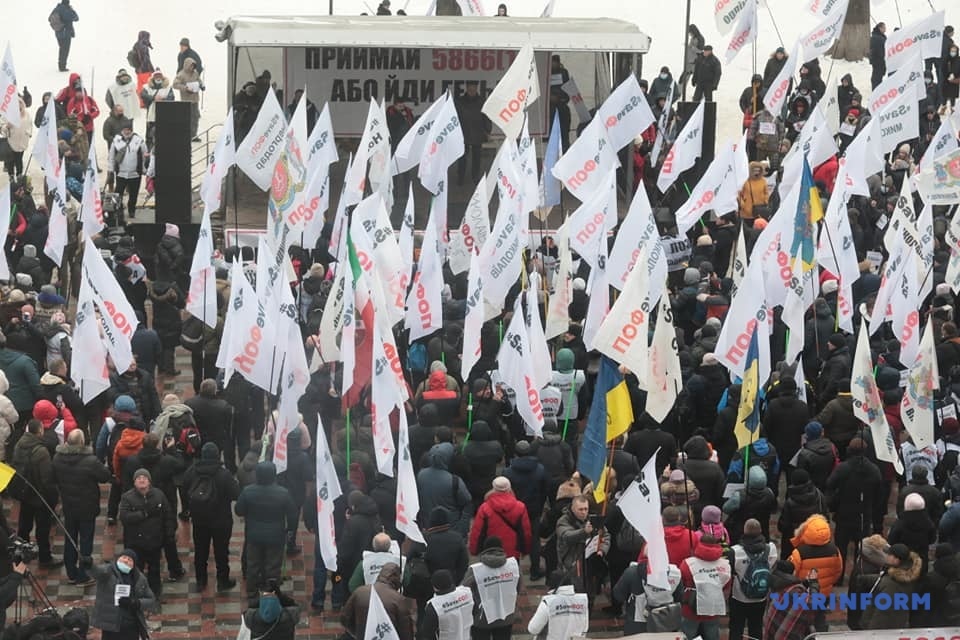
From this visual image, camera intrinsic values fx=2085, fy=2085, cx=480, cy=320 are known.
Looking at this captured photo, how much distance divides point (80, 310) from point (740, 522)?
5673mm

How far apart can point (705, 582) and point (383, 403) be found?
9.38 ft

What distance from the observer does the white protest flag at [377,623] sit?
13914mm

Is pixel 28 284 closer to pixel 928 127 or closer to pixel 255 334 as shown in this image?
pixel 255 334

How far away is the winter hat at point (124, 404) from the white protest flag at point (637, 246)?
4312mm

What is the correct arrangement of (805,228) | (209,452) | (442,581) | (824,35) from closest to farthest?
(442,581) < (209,452) < (805,228) < (824,35)

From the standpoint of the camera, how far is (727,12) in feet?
88.2

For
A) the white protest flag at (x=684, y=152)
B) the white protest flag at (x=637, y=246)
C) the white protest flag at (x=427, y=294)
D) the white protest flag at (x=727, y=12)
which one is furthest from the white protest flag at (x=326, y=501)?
the white protest flag at (x=727, y=12)

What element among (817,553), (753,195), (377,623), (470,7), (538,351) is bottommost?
(377,623)

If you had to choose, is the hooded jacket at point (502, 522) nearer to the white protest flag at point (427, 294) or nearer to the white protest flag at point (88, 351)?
the white protest flag at point (427, 294)

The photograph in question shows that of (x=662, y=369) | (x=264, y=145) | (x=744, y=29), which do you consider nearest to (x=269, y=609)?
(x=662, y=369)

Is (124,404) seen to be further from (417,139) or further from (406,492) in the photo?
(417,139)

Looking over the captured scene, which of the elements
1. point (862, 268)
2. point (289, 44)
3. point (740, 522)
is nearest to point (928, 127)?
point (862, 268)

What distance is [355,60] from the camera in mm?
26188

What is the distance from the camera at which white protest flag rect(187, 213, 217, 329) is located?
1870 centimetres
